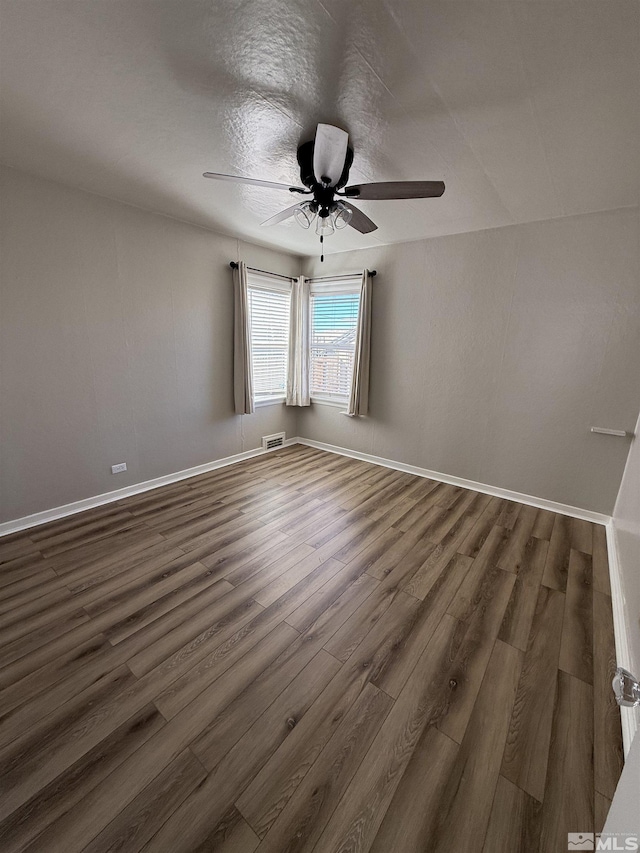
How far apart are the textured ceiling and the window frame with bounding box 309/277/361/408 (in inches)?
69.5

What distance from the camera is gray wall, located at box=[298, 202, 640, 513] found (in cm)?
265

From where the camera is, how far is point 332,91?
1499 mm

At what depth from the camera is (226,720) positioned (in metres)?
1.31

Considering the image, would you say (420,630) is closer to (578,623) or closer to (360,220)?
(578,623)

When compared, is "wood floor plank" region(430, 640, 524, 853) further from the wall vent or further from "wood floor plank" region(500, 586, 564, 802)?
the wall vent

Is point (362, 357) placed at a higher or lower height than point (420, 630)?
higher

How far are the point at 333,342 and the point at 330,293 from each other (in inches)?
24.8

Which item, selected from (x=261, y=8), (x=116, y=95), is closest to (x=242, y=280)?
(x=116, y=95)

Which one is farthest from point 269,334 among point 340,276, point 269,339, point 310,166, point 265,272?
point 310,166

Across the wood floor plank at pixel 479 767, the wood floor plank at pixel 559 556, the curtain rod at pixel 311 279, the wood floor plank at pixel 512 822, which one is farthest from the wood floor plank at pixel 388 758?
the curtain rod at pixel 311 279

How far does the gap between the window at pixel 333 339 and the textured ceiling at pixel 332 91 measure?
191 centimetres

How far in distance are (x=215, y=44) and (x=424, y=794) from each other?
2853mm

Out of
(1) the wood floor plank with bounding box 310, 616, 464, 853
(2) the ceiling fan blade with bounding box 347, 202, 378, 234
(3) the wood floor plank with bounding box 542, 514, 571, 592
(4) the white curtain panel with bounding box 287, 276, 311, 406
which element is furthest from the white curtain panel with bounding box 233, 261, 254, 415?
(3) the wood floor plank with bounding box 542, 514, 571, 592

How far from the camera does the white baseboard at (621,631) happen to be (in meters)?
1.23
